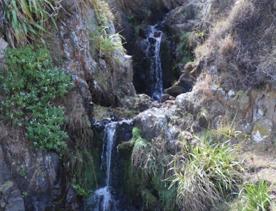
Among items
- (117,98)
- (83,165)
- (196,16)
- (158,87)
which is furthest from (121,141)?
(196,16)

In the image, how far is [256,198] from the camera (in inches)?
241

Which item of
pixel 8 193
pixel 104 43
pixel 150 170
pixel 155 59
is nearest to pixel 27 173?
pixel 8 193

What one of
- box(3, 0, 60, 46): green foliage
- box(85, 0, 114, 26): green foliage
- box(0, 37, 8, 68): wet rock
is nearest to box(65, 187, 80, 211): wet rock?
box(0, 37, 8, 68): wet rock

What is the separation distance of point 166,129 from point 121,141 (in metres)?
0.88

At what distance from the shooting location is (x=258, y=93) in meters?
7.35

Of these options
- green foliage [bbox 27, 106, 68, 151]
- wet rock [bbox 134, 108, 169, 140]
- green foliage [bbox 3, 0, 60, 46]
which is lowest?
wet rock [bbox 134, 108, 169, 140]

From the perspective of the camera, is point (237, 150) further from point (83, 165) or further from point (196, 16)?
point (196, 16)

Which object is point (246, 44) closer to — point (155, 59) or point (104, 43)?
point (104, 43)

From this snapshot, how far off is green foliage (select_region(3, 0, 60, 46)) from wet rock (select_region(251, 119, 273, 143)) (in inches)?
155

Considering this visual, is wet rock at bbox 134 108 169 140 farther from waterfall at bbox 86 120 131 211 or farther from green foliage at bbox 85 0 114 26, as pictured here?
green foliage at bbox 85 0 114 26

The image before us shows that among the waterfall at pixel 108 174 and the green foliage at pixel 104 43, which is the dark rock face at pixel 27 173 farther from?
the green foliage at pixel 104 43

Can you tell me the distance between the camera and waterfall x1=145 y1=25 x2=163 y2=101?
11492 mm

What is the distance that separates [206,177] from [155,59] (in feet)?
19.1

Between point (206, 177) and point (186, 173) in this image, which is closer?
point (206, 177)
